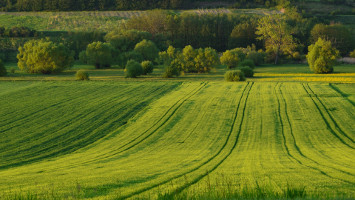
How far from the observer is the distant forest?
139 metres

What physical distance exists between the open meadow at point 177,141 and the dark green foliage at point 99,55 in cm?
2701

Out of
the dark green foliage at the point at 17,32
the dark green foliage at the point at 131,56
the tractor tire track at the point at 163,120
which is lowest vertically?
the tractor tire track at the point at 163,120

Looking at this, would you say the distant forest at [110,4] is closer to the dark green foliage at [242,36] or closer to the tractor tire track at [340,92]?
the dark green foliage at [242,36]

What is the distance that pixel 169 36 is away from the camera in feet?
373

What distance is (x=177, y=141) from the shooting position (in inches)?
984

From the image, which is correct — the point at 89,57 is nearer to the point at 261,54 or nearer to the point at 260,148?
the point at 261,54

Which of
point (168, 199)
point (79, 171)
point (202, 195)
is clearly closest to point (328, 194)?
point (202, 195)

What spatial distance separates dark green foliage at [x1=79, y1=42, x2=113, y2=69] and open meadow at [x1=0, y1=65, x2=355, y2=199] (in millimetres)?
27007

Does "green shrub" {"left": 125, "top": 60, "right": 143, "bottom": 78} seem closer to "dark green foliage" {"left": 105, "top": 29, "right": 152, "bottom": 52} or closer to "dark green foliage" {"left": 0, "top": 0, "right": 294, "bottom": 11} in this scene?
"dark green foliage" {"left": 105, "top": 29, "right": 152, "bottom": 52}

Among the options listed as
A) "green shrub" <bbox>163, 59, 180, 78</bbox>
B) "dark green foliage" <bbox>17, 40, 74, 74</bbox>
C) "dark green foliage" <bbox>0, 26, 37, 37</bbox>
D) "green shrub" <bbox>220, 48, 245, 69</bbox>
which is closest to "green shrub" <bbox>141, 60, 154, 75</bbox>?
"green shrub" <bbox>163, 59, 180, 78</bbox>

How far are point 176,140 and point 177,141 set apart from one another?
0.94 ft

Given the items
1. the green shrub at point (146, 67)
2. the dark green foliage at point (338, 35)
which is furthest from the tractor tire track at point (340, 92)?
the dark green foliage at point (338, 35)

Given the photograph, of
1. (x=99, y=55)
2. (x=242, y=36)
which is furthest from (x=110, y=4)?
(x=99, y=55)

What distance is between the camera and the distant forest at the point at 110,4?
139 metres
